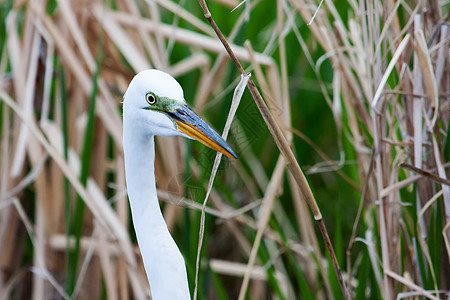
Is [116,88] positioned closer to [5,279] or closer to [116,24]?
[116,24]

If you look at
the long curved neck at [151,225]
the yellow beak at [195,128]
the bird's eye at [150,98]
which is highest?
the bird's eye at [150,98]

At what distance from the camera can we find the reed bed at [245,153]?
0.96 m

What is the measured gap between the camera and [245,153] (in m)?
1.49

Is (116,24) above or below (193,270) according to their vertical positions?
above

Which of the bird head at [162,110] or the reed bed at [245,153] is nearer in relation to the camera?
the bird head at [162,110]

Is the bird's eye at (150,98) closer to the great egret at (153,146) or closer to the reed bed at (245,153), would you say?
the great egret at (153,146)

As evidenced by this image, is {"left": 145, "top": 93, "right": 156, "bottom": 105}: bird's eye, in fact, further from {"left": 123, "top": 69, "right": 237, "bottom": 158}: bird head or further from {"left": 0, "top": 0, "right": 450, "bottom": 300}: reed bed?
{"left": 0, "top": 0, "right": 450, "bottom": 300}: reed bed

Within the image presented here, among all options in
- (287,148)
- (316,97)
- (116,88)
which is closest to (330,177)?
(316,97)

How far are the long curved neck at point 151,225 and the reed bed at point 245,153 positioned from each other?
83mm

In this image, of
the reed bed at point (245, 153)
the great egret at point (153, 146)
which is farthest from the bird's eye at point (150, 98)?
the reed bed at point (245, 153)

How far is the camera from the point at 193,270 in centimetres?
112

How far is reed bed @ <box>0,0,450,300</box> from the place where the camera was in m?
0.96

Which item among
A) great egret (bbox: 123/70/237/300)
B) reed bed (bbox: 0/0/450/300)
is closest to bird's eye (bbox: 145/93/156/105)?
great egret (bbox: 123/70/237/300)

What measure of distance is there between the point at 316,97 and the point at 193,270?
846 mm
